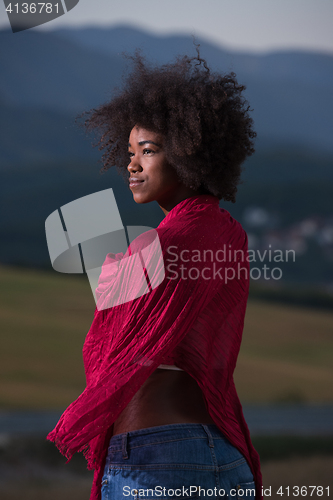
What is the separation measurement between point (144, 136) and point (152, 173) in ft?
0.29

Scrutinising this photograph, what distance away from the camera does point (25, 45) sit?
3.23 meters

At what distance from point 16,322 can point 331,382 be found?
6.52ft

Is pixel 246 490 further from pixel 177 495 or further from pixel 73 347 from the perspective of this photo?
pixel 73 347

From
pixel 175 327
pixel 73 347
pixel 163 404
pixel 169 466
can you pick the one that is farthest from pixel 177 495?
pixel 73 347

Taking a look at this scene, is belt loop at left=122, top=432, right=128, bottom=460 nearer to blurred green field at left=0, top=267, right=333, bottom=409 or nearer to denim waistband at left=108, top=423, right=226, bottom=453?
denim waistband at left=108, top=423, right=226, bottom=453

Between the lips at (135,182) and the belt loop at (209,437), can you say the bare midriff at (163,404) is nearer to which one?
the belt loop at (209,437)

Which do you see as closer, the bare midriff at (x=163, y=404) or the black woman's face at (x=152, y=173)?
the bare midriff at (x=163, y=404)

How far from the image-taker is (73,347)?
311cm

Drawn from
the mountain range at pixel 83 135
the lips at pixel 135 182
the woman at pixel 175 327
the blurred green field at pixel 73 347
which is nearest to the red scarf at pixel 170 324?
the woman at pixel 175 327

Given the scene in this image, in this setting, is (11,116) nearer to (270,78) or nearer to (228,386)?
(270,78)

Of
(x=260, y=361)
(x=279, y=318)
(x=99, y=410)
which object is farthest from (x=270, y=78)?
(x=99, y=410)

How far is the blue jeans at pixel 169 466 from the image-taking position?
34.4 inches

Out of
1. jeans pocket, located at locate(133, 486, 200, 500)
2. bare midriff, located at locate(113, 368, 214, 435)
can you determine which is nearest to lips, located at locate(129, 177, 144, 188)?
bare midriff, located at locate(113, 368, 214, 435)

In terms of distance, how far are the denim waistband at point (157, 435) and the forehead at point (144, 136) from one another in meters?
0.60
